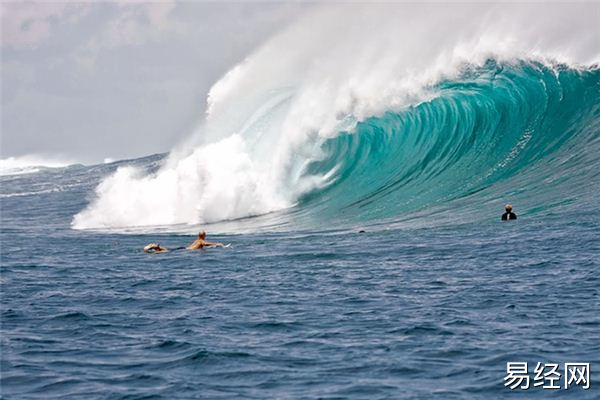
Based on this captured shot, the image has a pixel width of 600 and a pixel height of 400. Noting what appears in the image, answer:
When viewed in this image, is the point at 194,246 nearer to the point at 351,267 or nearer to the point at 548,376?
the point at 351,267

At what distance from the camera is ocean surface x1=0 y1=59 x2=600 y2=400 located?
9.61 metres

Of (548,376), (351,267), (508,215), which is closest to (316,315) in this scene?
(548,376)

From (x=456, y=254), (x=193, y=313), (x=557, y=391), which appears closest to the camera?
(x=557, y=391)

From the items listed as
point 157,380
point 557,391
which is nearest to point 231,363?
point 157,380

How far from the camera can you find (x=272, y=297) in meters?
13.7

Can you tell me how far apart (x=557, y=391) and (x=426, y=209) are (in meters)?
15.7

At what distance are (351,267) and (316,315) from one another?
4.14 m

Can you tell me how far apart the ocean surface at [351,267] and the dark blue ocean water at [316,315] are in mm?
41

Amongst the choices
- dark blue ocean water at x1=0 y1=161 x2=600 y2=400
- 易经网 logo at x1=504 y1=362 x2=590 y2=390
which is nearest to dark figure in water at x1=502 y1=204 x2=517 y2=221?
dark blue ocean water at x1=0 y1=161 x2=600 y2=400

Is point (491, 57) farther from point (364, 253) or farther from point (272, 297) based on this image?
point (272, 297)

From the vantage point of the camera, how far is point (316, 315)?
1222 cm

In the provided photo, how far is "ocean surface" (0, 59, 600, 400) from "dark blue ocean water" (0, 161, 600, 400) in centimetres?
4

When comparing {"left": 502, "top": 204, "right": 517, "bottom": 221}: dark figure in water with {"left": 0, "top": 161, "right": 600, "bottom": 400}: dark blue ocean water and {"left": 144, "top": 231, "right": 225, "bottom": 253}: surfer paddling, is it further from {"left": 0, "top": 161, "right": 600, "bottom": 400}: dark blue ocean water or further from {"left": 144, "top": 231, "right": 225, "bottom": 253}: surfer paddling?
{"left": 144, "top": 231, "right": 225, "bottom": 253}: surfer paddling

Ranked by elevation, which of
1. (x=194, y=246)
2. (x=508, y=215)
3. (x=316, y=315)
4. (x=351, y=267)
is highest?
(x=508, y=215)
